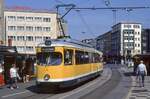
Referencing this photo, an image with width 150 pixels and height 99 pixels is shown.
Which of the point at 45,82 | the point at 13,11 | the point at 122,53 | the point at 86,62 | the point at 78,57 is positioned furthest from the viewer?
the point at 122,53

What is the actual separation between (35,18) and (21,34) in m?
6.77

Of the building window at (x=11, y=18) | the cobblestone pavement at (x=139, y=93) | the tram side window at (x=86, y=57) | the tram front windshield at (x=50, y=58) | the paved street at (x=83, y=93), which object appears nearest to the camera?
the cobblestone pavement at (x=139, y=93)

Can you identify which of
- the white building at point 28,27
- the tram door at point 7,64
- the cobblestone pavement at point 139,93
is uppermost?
the white building at point 28,27

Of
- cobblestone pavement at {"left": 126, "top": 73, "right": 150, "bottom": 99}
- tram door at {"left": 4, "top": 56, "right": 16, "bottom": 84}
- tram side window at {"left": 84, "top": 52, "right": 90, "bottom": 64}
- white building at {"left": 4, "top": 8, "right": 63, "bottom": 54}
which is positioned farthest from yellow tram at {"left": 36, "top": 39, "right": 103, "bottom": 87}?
white building at {"left": 4, "top": 8, "right": 63, "bottom": 54}

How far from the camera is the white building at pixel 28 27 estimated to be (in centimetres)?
14475

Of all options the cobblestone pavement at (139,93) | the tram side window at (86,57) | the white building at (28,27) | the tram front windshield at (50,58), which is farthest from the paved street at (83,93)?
the white building at (28,27)

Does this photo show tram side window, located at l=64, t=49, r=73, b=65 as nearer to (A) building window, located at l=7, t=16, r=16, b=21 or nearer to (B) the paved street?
(B) the paved street

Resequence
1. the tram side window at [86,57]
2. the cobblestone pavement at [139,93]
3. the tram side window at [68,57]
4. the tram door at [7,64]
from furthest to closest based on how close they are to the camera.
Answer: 1. the tram door at [7,64]
2. the tram side window at [86,57]
3. the tram side window at [68,57]
4. the cobblestone pavement at [139,93]

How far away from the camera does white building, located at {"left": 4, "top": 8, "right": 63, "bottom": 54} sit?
5699 inches

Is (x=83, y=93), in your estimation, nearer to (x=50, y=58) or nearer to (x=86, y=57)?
(x=50, y=58)

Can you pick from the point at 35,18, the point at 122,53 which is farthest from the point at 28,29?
the point at 122,53

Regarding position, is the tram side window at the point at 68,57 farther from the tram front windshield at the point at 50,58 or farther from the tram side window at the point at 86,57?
the tram side window at the point at 86,57

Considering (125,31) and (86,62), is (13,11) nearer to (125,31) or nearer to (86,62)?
(125,31)

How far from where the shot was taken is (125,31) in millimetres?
196125
